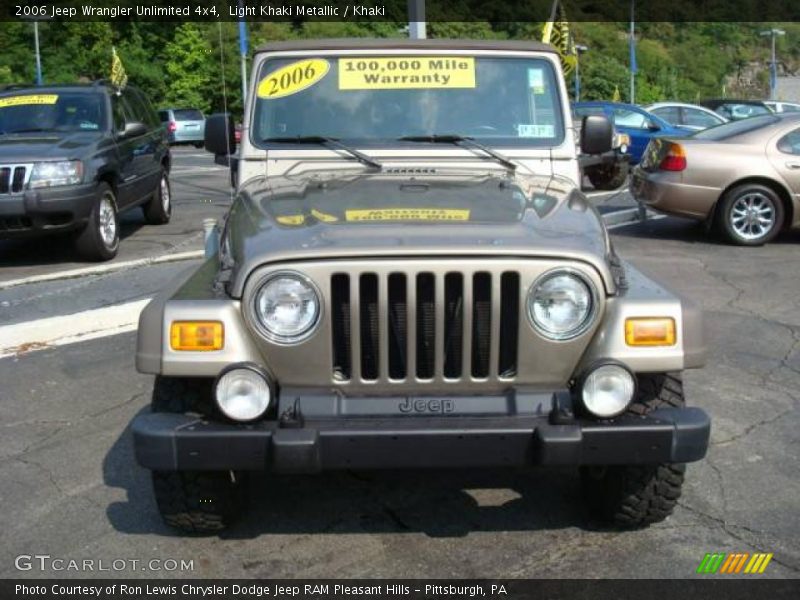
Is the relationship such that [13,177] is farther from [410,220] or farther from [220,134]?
[410,220]

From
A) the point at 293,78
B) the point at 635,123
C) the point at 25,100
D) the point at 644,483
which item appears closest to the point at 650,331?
the point at 644,483

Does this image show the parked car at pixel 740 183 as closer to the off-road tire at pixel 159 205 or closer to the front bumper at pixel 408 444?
the off-road tire at pixel 159 205

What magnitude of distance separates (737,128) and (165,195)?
268 inches

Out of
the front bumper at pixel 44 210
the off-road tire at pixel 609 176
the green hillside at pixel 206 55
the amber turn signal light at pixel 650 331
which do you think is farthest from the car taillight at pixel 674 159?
the green hillside at pixel 206 55

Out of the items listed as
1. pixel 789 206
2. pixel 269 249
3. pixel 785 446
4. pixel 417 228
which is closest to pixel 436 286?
pixel 417 228

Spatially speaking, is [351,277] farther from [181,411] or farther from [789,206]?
[789,206]

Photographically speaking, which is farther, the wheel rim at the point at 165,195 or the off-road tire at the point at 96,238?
the wheel rim at the point at 165,195

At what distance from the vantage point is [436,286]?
10.7ft

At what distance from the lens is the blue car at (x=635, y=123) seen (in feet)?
57.9

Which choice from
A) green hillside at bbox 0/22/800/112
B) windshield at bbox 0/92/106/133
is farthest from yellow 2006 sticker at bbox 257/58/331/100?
green hillside at bbox 0/22/800/112

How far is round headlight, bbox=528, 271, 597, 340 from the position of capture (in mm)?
3311

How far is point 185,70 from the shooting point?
4550cm

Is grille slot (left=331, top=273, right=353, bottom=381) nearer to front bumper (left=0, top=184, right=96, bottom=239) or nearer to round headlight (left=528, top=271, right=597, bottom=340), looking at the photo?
round headlight (left=528, top=271, right=597, bottom=340)
